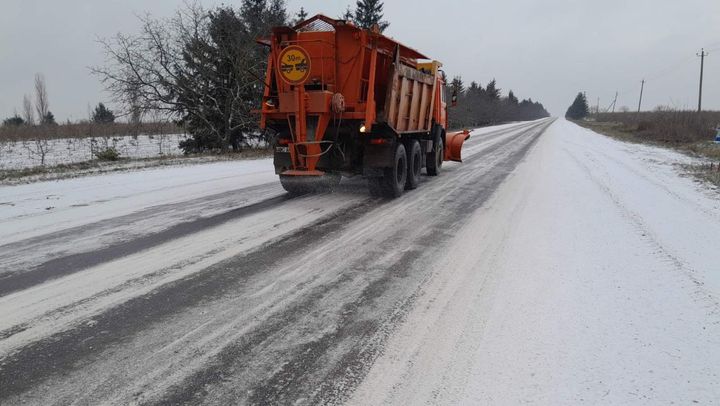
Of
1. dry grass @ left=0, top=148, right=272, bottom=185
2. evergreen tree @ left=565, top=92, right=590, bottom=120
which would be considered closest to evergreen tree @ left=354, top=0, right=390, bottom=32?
dry grass @ left=0, top=148, right=272, bottom=185

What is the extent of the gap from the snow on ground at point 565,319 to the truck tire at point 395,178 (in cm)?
218

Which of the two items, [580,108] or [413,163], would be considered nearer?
[413,163]

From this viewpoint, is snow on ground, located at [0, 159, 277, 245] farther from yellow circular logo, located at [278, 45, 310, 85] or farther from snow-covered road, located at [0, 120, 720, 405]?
yellow circular logo, located at [278, 45, 310, 85]

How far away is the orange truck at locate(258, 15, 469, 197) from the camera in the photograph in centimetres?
761

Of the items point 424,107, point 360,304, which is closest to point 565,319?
point 360,304

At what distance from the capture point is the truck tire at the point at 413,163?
9.32 metres

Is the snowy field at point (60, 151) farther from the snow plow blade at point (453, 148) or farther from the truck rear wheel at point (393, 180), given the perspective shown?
the truck rear wheel at point (393, 180)

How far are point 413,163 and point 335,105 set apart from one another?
2556 mm

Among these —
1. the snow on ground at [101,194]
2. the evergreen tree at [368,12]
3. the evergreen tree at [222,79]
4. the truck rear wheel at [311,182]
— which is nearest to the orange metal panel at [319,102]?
the truck rear wheel at [311,182]

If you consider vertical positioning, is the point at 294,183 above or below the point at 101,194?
above

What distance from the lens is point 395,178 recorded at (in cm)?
830

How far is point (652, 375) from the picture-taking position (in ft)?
8.68

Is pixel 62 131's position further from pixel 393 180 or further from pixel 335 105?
pixel 393 180

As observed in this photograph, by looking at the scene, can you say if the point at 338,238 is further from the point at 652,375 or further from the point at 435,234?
the point at 652,375
